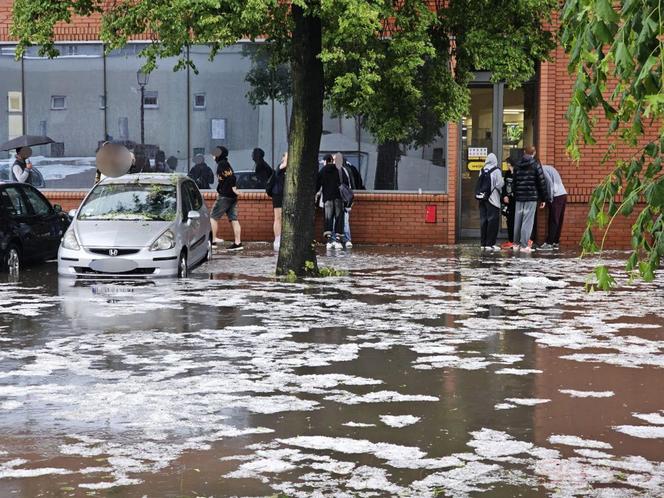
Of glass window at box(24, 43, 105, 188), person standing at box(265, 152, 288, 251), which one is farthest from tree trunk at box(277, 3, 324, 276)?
glass window at box(24, 43, 105, 188)

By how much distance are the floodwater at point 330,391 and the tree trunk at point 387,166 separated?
26.8ft

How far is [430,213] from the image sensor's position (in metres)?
23.9

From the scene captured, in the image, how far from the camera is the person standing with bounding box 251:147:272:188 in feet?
80.4

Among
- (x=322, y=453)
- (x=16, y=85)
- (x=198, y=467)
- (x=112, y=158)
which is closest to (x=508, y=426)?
(x=322, y=453)

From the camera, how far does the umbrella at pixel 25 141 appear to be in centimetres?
2386

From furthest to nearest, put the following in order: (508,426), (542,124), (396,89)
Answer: (542,124), (396,89), (508,426)

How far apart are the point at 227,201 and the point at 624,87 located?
56.5ft

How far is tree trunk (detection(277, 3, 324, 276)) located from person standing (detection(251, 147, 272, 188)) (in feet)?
23.3

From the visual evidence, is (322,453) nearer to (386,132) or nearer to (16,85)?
(386,132)

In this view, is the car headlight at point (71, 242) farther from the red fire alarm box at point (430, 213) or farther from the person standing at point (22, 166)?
the red fire alarm box at point (430, 213)

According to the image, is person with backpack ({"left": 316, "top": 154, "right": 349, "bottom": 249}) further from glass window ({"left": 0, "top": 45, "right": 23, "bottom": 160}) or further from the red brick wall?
glass window ({"left": 0, "top": 45, "right": 23, "bottom": 160})

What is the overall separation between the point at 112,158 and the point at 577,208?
9.32 metres

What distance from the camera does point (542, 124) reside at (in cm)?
2367

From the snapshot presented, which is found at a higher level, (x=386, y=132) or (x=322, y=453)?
(x=386, y=132)
